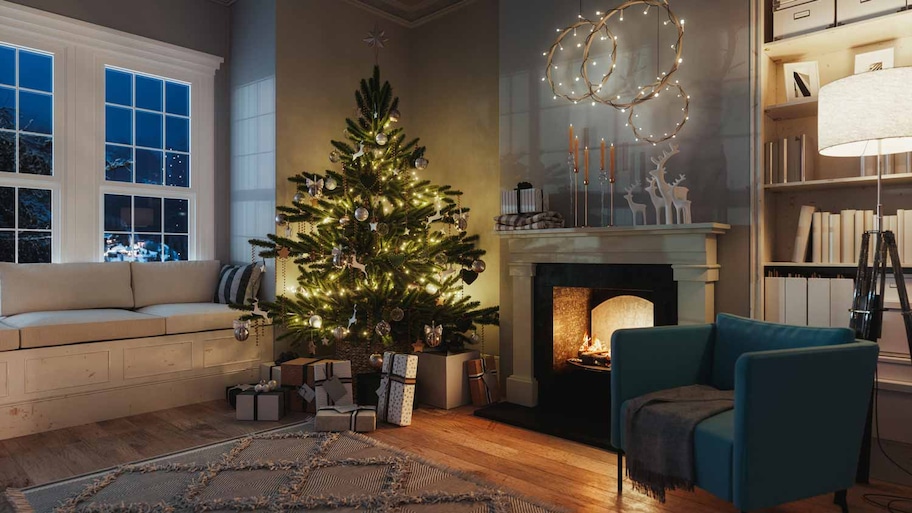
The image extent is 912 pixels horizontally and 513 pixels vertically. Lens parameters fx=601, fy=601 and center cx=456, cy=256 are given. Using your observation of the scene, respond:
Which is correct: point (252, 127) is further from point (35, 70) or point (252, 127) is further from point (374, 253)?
point (374, 253)

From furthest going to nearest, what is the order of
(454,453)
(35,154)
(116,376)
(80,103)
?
(80,103) < (35,154) < (116,376) < (454,453)

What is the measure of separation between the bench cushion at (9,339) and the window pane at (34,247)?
3.41 ft

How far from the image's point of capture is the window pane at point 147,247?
4.40 meters

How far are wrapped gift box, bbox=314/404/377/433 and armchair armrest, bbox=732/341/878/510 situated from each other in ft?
6.18

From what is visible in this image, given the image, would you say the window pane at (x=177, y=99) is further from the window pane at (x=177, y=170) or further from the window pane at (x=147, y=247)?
the window pane at (x=147, y=247)

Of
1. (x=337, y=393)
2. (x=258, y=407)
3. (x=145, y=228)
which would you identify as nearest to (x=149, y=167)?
(x=145, y=228)

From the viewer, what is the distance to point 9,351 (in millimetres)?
3078

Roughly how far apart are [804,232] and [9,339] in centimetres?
400

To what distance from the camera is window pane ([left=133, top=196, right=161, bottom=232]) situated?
14.4ft

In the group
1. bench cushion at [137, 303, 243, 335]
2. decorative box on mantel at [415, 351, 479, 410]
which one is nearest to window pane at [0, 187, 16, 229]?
bench cushion at [137, 303, 243, 335]

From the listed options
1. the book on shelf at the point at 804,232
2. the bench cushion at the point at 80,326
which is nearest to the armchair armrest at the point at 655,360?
the book on shelf at the point at 804,232

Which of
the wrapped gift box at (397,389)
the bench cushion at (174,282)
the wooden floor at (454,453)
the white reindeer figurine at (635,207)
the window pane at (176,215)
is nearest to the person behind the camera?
the wooden floor at (454,453)

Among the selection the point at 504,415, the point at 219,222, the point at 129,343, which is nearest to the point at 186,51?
the point at 219,222

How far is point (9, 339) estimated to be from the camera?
121 inches
